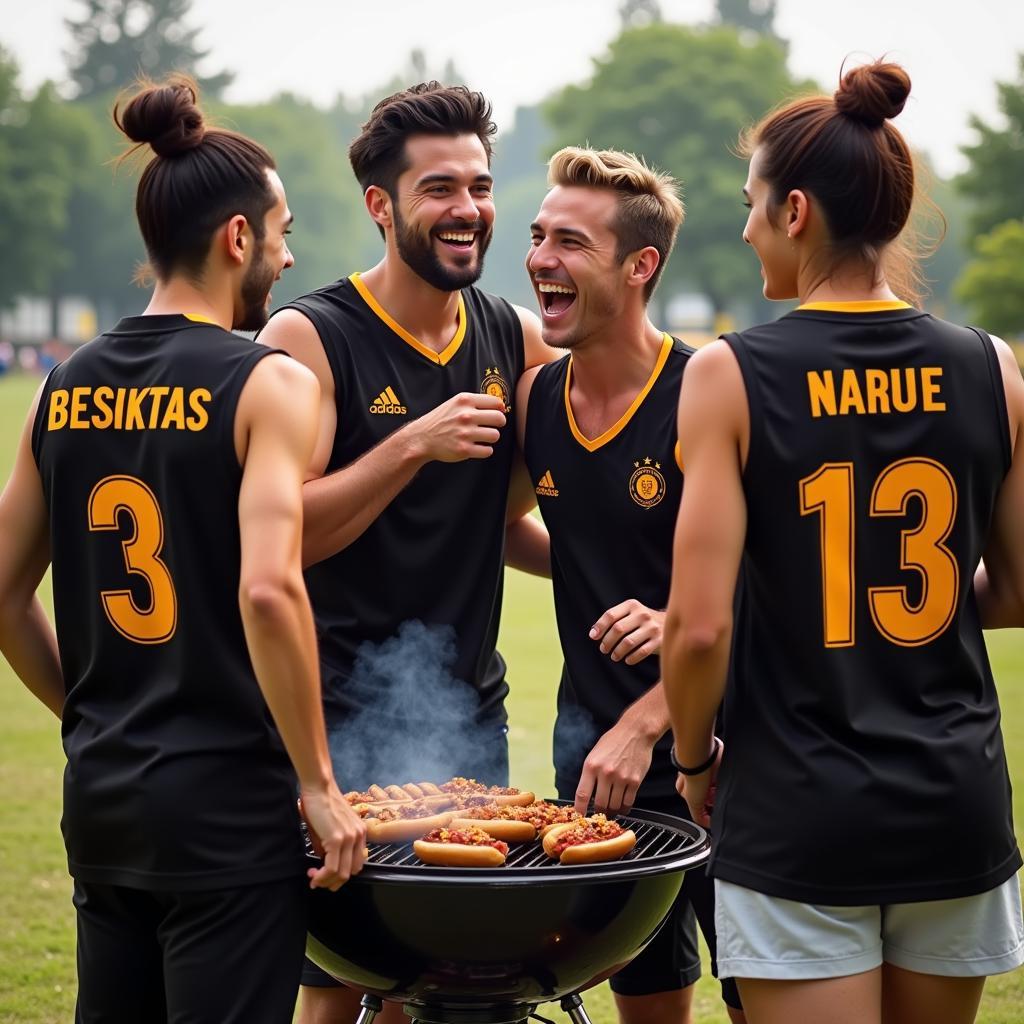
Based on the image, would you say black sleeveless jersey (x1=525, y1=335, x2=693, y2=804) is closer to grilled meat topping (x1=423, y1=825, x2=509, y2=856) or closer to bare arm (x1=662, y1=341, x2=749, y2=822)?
grilled meat topping (x1=423, y1=825, x2=509, y2=856)

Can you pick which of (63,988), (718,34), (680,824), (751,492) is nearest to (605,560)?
(680,824)

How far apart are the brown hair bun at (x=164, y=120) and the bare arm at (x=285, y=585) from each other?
0.61 metres

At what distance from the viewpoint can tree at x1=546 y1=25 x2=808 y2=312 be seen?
228ft

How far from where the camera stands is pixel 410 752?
183 inches

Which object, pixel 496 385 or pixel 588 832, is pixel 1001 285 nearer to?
pixel 496 385

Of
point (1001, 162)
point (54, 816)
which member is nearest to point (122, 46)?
point (1001, 162)

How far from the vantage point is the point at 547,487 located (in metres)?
4.60

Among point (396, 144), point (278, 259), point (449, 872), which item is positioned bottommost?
point (449, 872)

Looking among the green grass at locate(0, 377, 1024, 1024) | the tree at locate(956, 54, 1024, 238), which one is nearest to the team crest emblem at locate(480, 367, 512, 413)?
the green grass at locate(0, 377, 1024, 1024)

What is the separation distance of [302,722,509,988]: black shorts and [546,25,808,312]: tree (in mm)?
65299

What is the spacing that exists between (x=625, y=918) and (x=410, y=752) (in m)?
1.19

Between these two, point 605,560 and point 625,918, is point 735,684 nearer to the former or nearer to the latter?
point 625,918

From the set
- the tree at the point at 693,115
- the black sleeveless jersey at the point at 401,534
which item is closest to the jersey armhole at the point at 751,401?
the black sleeveless jersey at the point at 401,534

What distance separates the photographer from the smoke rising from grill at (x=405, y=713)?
15.0 feet
